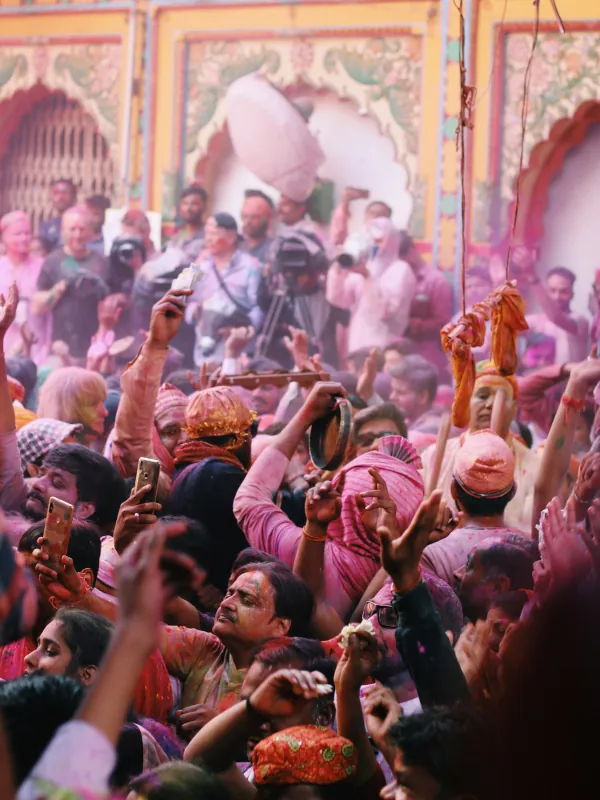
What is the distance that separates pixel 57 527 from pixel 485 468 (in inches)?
54.8

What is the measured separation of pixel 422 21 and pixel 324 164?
1.34 m

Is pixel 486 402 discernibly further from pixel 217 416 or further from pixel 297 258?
pixel 297 258

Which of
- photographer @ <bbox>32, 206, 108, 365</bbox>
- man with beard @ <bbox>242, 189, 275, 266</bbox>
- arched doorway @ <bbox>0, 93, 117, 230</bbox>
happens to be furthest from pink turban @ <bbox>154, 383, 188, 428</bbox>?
arched doorway @ <bbox>0, 93, 117, 230</bbox>

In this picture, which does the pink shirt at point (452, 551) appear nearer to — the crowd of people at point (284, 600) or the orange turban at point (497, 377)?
the crowd of people at point (284, 600)

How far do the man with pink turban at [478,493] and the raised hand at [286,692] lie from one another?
1188 millimetres

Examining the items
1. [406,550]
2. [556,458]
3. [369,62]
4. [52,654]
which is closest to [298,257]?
[369,62]

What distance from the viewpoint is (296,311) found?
9.38 m

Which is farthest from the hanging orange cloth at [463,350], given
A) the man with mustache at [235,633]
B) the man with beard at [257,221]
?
the man with beard at [257,221]

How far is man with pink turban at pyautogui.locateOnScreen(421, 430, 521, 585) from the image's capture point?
12.0 feet

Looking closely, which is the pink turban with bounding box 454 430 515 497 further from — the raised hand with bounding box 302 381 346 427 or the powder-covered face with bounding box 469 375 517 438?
the powder-covered face with bounding box 469 375 517 438

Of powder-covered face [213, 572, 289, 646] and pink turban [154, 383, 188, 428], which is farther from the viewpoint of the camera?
pink turban [154, 383, 188, 428]

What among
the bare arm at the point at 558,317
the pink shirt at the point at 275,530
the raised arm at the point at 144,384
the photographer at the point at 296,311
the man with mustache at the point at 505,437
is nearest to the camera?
the pink shirt at the point at 275,530

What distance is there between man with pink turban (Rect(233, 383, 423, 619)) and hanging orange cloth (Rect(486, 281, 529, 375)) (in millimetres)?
1193

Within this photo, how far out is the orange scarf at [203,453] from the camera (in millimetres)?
3988
